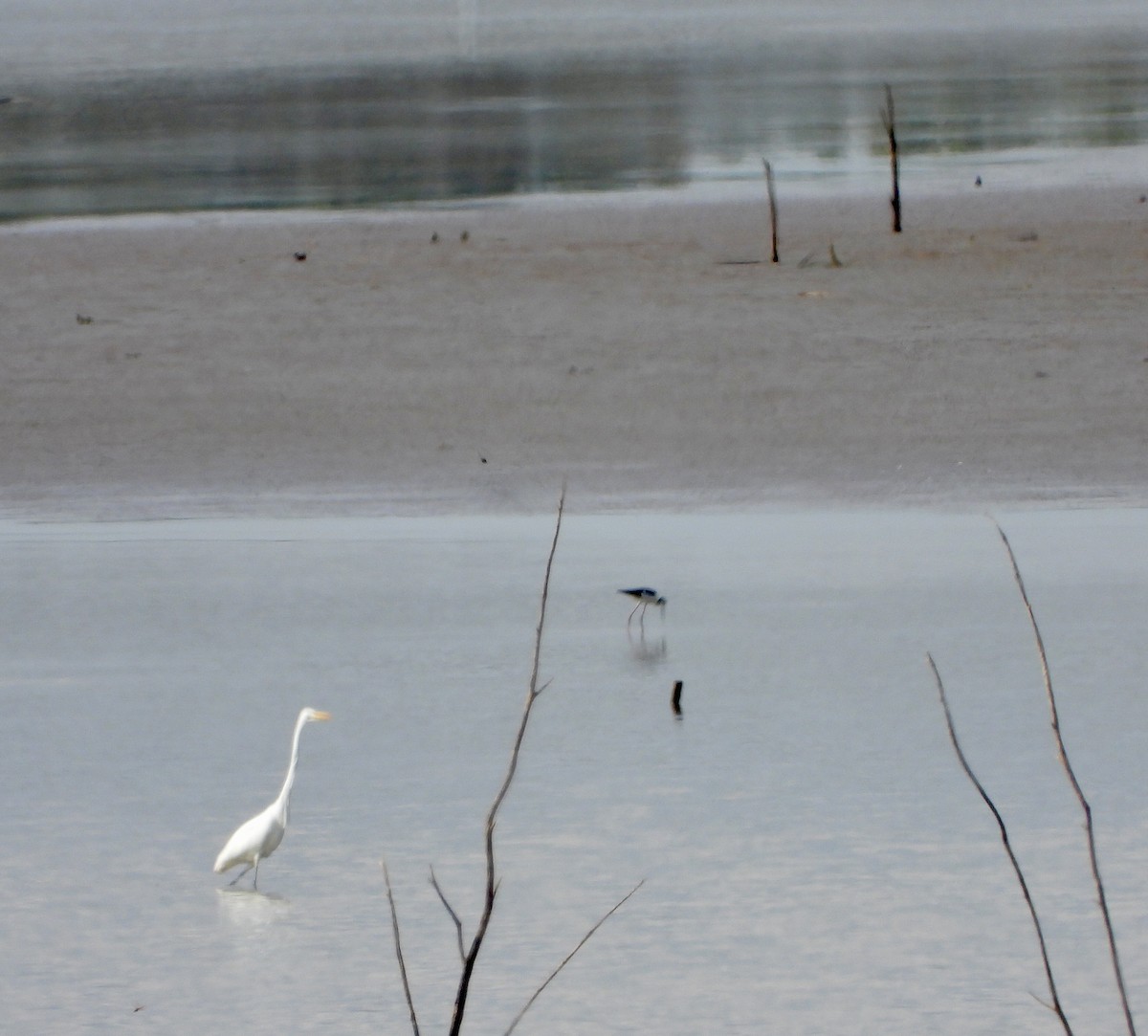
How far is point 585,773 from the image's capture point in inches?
237

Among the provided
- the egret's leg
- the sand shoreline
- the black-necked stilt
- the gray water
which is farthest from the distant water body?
the egret's leg

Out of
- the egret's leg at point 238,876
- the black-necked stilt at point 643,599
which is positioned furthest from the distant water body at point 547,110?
the egret's leg at point 238,876

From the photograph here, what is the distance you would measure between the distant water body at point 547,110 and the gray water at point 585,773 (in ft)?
38.9

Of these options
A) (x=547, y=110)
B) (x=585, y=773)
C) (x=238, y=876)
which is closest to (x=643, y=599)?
(x=585, y=773)

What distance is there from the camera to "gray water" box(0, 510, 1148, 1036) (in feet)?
15.4

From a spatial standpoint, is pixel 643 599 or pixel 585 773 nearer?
pixel 585 773

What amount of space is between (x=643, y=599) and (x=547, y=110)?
25059 mm

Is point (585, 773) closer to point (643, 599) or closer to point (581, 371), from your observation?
point (643, 599)

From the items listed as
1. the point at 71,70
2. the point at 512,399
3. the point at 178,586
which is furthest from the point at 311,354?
the point at 71,70

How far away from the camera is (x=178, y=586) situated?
838 centimetres

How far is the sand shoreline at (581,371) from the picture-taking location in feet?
33.2

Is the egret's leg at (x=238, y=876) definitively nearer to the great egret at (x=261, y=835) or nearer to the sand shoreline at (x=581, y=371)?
the great egret at (x=261, y=835)

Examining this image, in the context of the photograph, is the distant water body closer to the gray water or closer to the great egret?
the gray water

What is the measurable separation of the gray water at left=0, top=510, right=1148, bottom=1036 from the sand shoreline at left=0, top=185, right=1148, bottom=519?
90 cm
